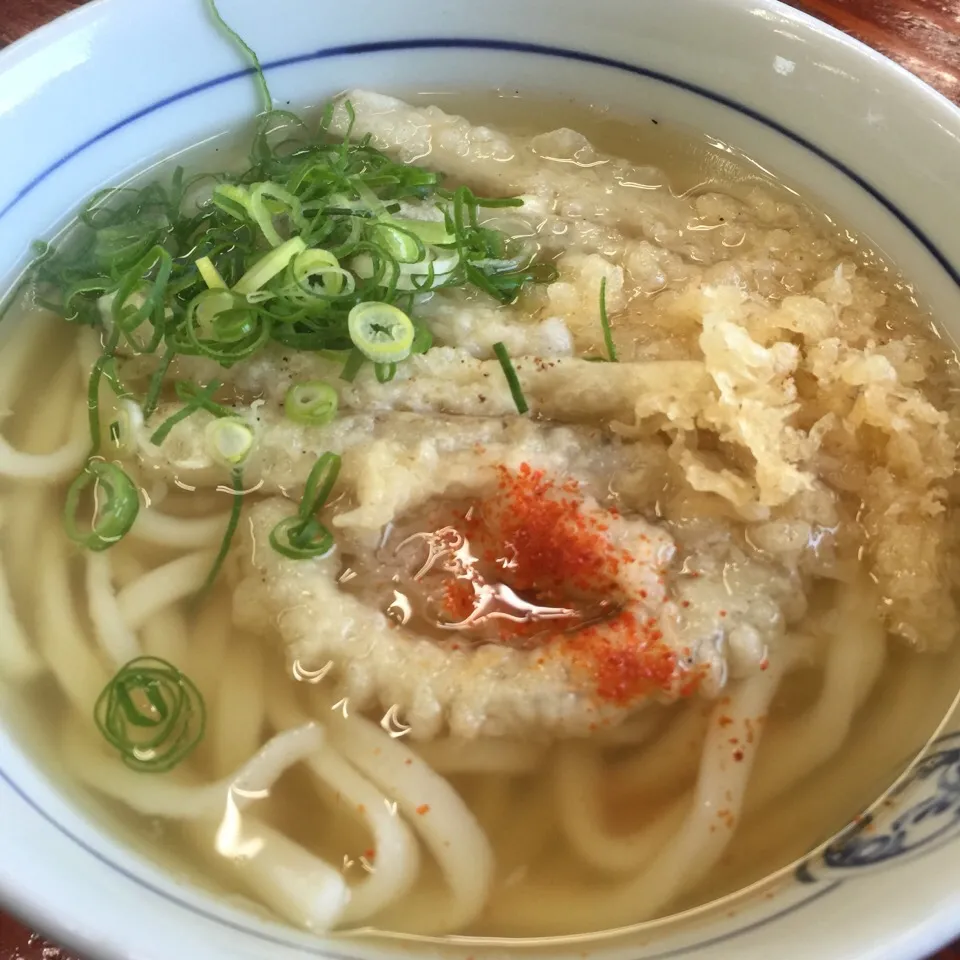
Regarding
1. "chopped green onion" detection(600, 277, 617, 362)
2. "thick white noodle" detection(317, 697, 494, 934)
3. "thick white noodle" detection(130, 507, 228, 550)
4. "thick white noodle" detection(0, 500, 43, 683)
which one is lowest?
"thick white noodle" detection(0, 500, 43, 683)

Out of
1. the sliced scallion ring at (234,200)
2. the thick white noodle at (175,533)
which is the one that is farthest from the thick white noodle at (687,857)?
the sliced scallion ring at (234,200)

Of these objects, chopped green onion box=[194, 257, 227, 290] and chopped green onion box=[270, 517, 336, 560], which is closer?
chopped green onion box=[270, 517, 336, 560]

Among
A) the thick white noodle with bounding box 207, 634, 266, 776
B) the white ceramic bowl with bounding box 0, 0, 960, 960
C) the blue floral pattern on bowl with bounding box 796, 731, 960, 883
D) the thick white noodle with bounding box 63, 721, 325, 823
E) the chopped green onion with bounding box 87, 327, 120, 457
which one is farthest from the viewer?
the chopped green onion with bounding box 87, 327, 120, 457

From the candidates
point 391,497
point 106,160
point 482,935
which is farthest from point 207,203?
point 482,935

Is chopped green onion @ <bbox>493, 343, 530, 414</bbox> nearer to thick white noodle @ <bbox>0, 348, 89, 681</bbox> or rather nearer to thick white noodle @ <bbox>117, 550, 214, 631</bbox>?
thick white noodle @ <bbox>117, 550, 214, 631</bbox>

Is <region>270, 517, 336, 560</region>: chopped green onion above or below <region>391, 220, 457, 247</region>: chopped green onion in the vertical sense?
below

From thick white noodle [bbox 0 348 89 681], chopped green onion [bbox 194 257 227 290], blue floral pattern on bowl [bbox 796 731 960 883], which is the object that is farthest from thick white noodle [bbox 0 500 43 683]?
blue floral pattern on bowl [bbox 796 731 960 883]

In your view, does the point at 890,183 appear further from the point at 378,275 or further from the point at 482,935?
the point at 482,935
